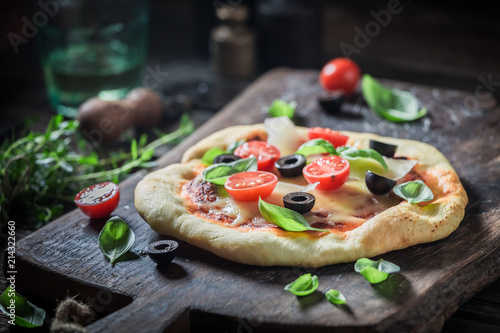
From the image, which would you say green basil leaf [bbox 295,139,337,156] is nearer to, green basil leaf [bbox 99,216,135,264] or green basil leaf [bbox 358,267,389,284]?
green basil leaf [bbox 358,267,389,284]

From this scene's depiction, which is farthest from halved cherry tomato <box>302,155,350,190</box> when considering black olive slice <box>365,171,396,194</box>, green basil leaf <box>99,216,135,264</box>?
green basil leaf <box>99,216,135,264</box>

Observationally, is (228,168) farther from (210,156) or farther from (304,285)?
(304,285)

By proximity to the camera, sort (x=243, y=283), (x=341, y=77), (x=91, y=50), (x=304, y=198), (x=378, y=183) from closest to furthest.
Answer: (x=243, y=283), (x=304, y=198), (x=378, y=183), (x=341, y=77), (x=91, y=50)

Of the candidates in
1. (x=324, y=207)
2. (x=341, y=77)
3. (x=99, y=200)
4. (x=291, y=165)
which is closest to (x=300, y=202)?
(x=324, y=207)

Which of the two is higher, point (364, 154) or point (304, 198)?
point (364, 154)

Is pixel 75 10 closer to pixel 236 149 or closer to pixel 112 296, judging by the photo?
pixel 236 149

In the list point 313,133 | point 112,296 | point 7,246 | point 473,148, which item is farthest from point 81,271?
point 473,148

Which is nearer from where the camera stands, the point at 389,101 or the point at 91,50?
the point at 389,101
